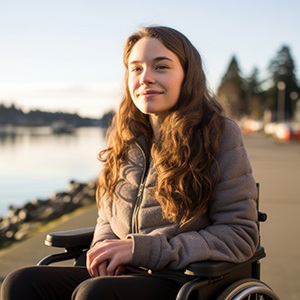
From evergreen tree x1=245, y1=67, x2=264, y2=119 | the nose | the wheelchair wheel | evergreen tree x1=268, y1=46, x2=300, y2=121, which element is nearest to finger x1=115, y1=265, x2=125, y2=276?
the wheelchair wheel

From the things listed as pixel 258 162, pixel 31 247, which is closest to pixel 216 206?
pixel 31 247

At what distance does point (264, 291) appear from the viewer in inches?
94.2

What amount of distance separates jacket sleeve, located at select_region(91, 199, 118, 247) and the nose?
2.00ft

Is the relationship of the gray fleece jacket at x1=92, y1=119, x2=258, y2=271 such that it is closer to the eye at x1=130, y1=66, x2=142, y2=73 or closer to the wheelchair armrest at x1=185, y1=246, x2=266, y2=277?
the wheelchair armrest at x1=185, y1=246, x2=266, y2=277

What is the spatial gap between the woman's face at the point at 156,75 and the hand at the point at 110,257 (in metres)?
0.63

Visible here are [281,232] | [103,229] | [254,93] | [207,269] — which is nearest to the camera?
[207,269]

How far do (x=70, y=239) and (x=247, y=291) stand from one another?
0.92 m

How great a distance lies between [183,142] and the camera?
7.86 feet

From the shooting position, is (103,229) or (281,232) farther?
(281,232)

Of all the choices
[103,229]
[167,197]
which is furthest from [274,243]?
[167,197]

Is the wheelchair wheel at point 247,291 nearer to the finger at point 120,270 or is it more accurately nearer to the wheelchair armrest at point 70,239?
the finger at point 120,270

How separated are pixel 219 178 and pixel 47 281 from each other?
86 cm

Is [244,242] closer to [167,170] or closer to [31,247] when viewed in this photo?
[167,170]

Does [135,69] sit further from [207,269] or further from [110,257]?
[207,269]
